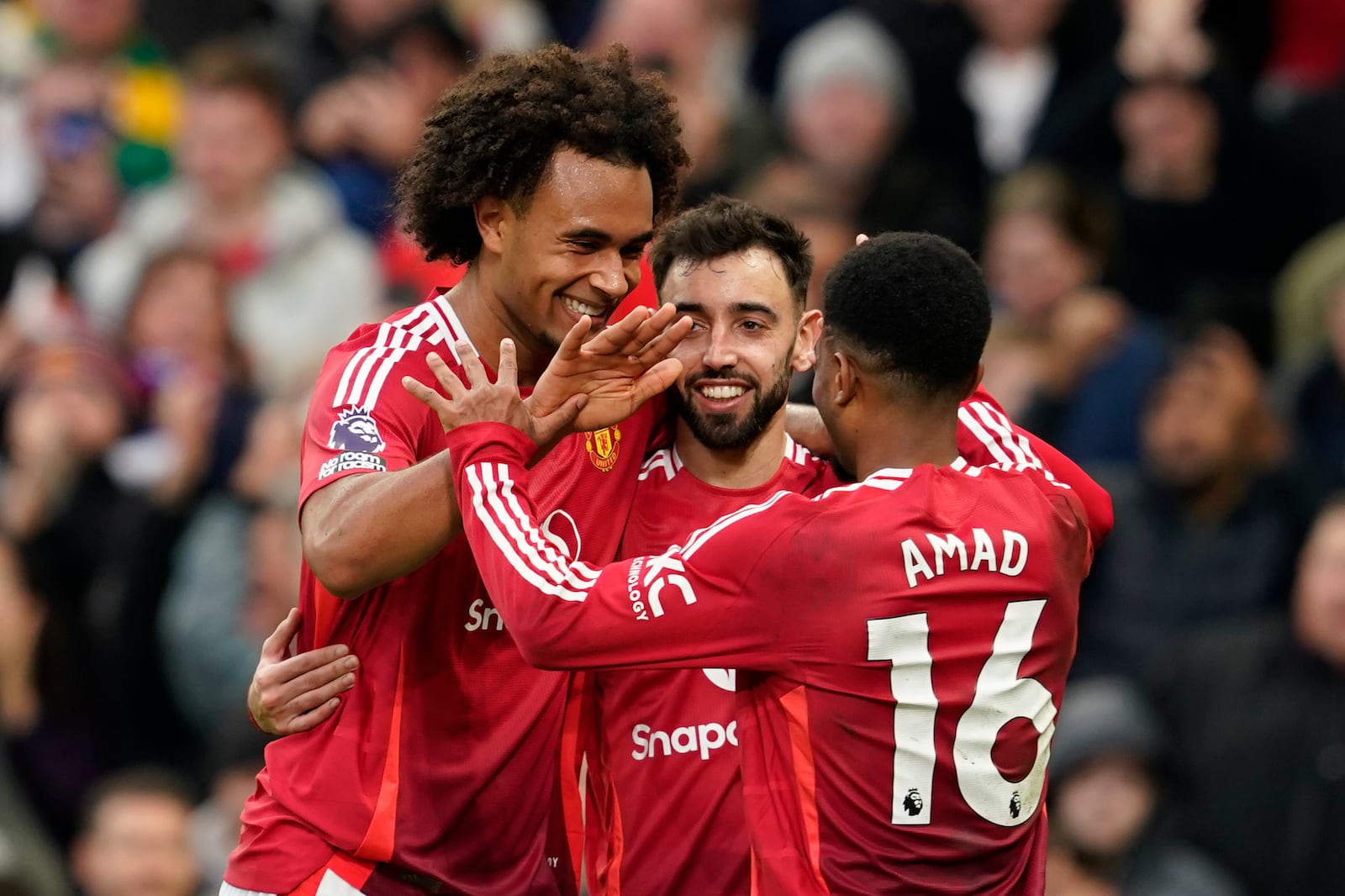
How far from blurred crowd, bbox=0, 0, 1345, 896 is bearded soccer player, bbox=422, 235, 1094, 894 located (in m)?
2.88

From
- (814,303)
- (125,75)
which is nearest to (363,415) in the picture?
(814,303)

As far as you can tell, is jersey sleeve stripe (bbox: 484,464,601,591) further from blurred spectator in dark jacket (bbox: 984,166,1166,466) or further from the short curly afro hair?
blurred spectator in dark jacket (bbox: 984,166,1166,466)

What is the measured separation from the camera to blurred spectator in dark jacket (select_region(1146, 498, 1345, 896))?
22.8 feet

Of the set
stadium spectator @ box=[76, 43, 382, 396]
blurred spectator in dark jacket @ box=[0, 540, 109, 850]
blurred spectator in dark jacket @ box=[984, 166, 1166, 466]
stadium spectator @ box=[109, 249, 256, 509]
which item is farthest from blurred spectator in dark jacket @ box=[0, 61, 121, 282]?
blurred spectator in dark jacket @ box=[984, 166, 1166, 466]

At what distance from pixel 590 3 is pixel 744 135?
1963 mm

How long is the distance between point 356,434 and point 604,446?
728 mm

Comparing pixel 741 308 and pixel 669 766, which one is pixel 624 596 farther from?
pixel 741 308

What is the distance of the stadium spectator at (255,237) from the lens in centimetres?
991

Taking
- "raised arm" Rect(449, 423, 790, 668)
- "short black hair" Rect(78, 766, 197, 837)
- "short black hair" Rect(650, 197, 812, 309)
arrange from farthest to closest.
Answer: "short black hair" Rect(78, 766, 197, 837)
"short black hair" Rect(650, 197, 812, 309)
"raised arm" Rect(449, 423, 790, 668)

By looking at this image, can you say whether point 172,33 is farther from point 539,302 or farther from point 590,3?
point 539,302

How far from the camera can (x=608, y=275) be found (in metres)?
4.61

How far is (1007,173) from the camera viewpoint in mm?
9727

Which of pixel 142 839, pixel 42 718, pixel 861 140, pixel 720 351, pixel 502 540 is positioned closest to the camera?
pixel 502 540

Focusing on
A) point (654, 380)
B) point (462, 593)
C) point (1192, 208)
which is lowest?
point (462, 593)
